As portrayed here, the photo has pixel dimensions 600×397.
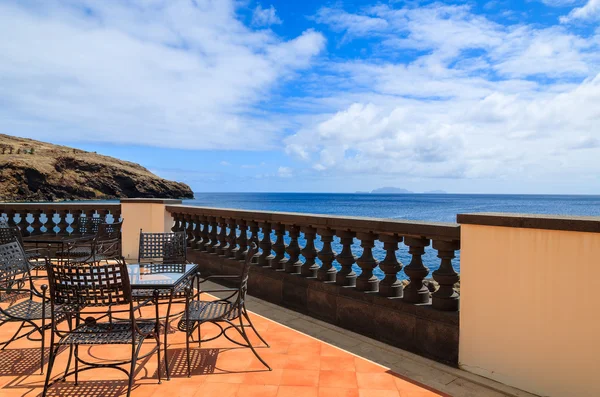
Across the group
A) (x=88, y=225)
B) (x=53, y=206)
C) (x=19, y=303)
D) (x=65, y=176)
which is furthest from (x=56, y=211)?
(x=65, y=176)

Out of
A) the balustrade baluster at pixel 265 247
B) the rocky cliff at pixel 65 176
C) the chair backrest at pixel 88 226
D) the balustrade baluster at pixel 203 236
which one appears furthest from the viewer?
the rocky cliff at pixel 65 176

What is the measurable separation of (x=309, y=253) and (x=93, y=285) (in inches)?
114

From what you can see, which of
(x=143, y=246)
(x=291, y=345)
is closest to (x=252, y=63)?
(x=143, y=246)

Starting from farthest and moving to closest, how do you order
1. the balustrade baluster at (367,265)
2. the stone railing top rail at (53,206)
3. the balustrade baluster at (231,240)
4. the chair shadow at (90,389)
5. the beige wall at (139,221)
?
the stone railing top rail at (53,206) < the beige wall at (139,221) < the balustrade baluster at (231,240) < the balustrade baluster at (367,265) < the chair shadow at (90,389)

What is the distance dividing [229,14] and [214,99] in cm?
727

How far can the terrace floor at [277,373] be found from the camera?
10.2 feet

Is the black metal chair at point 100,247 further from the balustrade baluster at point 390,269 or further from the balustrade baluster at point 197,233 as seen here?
the balustrade baluster at point 390,269

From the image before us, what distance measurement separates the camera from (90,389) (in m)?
3.09

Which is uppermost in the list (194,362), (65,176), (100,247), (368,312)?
(65,176)

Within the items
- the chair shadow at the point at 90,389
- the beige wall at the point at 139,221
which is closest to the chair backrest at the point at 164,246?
the chair shadow at the point at 90,389

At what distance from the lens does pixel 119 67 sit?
40.9 ft

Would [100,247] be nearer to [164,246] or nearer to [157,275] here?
[164,246]

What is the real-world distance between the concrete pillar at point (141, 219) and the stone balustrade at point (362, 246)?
1926 mm

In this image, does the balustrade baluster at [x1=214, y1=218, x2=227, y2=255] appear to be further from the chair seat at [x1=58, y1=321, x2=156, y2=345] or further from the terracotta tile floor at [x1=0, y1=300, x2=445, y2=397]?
the chair seat at [x1=58, y1=321, x2=156, y2=345]
